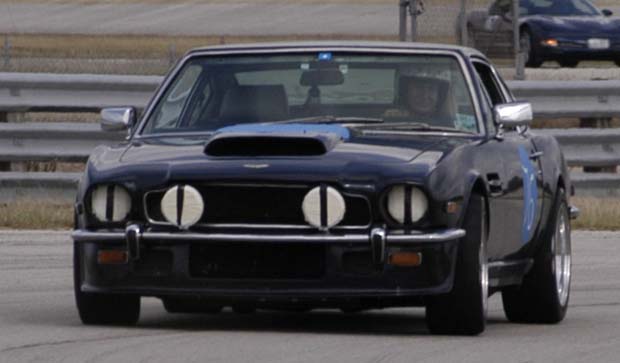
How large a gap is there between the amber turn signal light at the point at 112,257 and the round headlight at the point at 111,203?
0.14m

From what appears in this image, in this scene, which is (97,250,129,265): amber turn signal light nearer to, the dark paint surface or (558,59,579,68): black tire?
the dark paint surface

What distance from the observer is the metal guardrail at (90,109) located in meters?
15.6

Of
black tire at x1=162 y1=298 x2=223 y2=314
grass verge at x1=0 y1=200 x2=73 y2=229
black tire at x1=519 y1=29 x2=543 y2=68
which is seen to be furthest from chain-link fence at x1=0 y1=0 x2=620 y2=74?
black tire at x1=162 y1=298 x2=223 y2=314

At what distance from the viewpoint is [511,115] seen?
9.20 m

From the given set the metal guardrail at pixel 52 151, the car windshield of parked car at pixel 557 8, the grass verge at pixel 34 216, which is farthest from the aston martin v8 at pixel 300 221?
the car windshield of parked car at pixel 557 8

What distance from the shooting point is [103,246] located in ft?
26.8

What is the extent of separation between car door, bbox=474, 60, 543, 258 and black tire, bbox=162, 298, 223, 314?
129 centimetres

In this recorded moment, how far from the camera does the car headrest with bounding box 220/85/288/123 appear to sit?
361 inches

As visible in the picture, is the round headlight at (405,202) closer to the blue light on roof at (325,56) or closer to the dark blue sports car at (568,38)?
the blue light on roof at (325,56)

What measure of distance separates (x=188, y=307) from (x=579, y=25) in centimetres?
2431

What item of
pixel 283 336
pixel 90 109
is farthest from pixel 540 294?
pixel 90 109

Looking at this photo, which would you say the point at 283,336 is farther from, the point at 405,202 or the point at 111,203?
the point at 111,203

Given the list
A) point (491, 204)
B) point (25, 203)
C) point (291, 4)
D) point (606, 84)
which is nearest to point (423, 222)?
point (491, 204)

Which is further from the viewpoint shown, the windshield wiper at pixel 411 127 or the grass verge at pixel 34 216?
the grass verge at pixel 34 216
